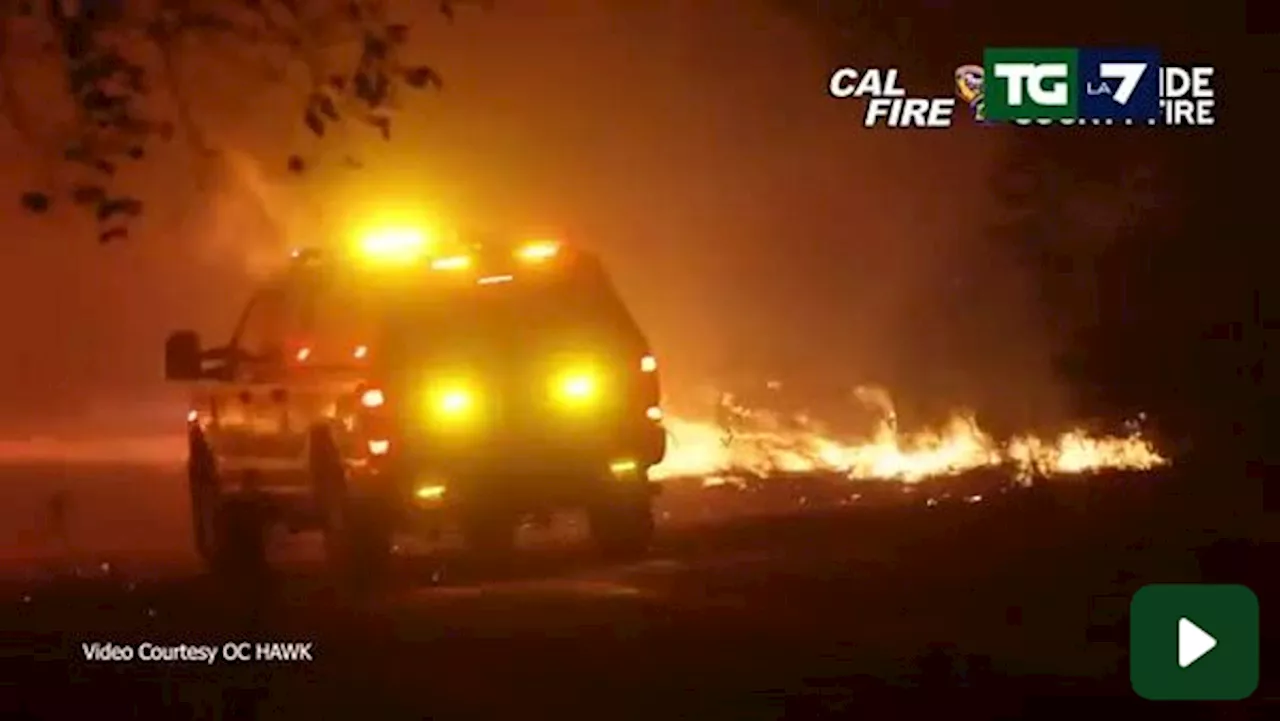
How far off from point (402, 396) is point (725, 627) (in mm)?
752

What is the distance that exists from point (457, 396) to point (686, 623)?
24.1 inches

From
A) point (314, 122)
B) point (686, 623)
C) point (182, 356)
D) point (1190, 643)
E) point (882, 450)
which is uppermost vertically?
point (314, 122)

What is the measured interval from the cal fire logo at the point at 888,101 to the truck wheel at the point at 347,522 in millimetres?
1176

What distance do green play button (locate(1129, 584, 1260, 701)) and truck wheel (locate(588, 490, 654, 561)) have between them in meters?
0.94

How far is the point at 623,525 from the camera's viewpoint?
430 inches

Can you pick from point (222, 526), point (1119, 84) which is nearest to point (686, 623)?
point (222, 526)

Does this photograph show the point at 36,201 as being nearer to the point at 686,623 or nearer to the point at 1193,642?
the point at 686,623

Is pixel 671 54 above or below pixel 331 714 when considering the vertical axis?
above

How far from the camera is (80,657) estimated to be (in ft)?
35.3

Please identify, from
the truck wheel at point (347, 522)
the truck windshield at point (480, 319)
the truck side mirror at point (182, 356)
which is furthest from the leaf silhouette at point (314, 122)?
the truck wheel at point (347, 522)

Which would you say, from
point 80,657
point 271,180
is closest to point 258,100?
point 271,180

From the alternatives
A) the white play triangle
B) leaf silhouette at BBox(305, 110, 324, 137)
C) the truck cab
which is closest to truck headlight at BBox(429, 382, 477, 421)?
the truck cab

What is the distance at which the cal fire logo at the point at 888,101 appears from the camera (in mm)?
10758

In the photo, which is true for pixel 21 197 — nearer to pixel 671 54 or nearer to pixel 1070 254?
pixel 671 54
